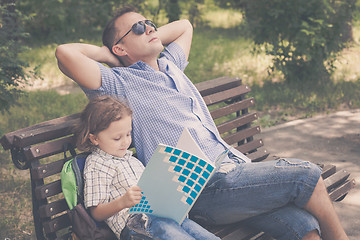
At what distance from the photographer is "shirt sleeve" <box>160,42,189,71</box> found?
3578 mm

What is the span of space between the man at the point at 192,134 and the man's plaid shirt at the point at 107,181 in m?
0.35

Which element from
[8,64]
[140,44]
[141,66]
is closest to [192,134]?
[141,66]

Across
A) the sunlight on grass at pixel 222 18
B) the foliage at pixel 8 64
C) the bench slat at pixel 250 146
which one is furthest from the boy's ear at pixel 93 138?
the sunlight on grass at pixel 222 18

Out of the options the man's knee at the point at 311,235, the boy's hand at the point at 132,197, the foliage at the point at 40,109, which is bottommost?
the foliage at the point at 40,109

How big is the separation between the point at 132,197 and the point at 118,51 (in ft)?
4.07

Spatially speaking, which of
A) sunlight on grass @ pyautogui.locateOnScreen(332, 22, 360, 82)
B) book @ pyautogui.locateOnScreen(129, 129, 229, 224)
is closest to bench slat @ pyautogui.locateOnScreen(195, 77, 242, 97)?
book @ pyautogui.locateOnScreen(129, 129, 229, 224)

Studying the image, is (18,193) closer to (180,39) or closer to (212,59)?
(180,39)

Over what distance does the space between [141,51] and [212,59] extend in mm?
5942

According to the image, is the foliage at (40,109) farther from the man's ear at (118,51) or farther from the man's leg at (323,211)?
the man's leg at (323,211)

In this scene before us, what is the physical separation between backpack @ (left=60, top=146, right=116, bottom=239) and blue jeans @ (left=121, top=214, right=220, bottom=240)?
0.17 m

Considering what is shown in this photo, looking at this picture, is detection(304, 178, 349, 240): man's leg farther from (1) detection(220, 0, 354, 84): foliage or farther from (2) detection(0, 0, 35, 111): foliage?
(1) detection(220, 0, 354, 84): foliage

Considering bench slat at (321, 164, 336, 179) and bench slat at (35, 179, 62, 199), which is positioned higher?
bench slat at (35, 179, 62, 199)

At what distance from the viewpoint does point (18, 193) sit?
178 inches

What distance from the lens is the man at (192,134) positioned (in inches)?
112
